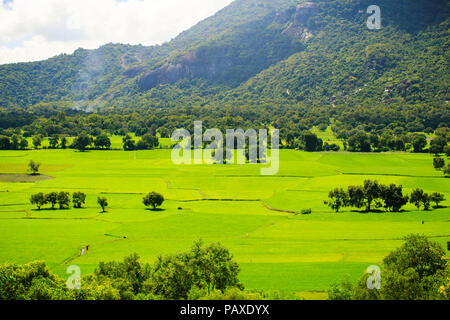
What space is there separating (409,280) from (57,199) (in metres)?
74.2

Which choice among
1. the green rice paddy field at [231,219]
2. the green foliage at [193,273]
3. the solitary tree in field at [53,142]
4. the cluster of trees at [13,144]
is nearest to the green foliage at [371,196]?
the green rice paddy field at [231,219]

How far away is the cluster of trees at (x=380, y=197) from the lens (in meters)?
79.1

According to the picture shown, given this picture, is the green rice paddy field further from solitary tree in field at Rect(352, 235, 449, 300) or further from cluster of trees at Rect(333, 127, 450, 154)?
cluster of trees at Rect(333, 127, 450, 154)

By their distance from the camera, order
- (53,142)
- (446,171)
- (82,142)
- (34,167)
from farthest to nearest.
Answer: (53,142)
(82,142)
(34,167)
(446,171)

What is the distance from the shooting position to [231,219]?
7400 centimetres

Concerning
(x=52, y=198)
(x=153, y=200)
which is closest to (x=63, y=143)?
(x=52, y=198)

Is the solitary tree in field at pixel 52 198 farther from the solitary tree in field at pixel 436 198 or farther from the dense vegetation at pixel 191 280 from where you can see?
the solitary tree in field at pixel 436 198

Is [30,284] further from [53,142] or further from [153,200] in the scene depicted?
[53,142]

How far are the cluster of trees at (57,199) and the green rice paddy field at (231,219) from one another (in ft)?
5.96

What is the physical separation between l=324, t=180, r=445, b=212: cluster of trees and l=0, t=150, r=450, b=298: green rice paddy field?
322cm

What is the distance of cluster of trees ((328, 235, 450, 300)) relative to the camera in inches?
1247

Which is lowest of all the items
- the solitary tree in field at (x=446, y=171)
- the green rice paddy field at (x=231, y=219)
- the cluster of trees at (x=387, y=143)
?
the green rice paddy field at (x=231, y=219)
